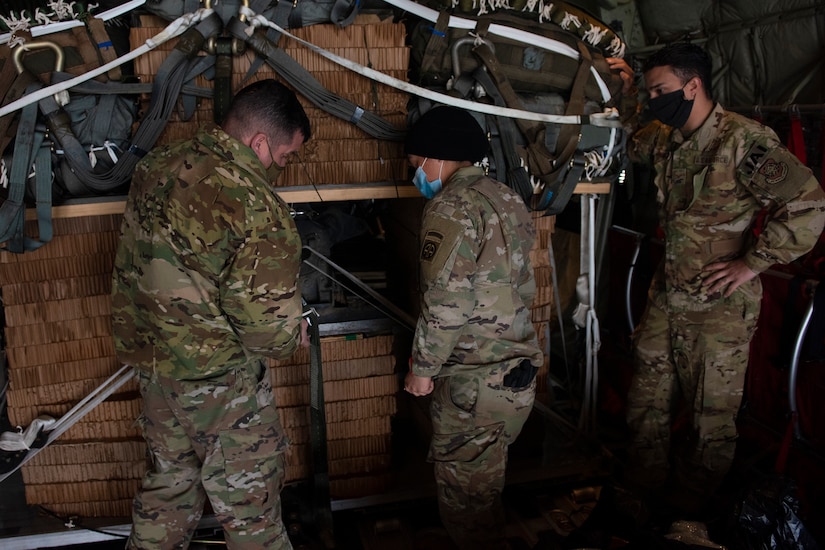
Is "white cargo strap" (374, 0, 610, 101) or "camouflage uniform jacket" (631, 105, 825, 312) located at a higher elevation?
"white cargo strap" (374, 0, 610, 101)

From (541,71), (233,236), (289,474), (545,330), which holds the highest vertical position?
(541,71)

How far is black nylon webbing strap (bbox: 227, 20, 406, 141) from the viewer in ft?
7.93

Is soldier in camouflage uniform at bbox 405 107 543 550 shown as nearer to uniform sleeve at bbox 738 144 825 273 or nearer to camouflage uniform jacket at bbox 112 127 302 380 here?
camouflage uniform jacket at bbox 112 127 302 380

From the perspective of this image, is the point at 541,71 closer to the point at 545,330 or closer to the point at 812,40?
the point at 545,330

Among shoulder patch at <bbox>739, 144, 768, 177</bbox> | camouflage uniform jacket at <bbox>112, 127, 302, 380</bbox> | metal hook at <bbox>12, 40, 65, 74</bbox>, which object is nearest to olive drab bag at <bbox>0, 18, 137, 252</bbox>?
metal hook at <bbox>12, 40, 65, 74</bbox>

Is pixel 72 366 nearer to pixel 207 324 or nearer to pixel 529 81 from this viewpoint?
pixel 207 324

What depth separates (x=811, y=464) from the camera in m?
2.94


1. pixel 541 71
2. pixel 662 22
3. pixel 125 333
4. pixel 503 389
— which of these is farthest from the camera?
pixel 662 22

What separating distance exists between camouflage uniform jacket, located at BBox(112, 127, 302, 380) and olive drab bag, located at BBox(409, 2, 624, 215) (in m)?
0.90

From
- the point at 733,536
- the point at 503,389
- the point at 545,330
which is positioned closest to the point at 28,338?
the point at 503,389

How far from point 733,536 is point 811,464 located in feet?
2.98

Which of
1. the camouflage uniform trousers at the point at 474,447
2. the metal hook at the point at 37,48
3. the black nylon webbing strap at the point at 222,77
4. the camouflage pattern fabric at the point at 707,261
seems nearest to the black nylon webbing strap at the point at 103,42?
the metal hook at the point at 37,48

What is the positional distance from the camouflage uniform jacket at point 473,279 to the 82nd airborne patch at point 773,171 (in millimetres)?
991

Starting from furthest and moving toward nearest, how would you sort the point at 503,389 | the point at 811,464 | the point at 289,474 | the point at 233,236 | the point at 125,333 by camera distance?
1. the point at 289,474
2. the point at 811,464
3. the point at 503,389
4. the point at 125,333
5. the point at 233,236
